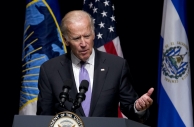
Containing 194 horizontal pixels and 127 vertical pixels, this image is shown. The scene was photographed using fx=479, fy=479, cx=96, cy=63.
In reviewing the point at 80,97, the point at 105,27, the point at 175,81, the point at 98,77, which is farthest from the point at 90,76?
the point at 105,27

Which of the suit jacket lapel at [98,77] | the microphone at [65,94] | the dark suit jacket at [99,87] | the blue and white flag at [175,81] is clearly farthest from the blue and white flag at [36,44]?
the microphone at [65,94]

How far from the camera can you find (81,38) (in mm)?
2988

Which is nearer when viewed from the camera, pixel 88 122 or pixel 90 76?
pixel 88 122

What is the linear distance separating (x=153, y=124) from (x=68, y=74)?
6.76ft

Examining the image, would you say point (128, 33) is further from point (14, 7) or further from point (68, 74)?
point (68, 74)

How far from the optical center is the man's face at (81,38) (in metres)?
2.97

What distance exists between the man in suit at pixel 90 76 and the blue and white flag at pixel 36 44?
1.26 meters

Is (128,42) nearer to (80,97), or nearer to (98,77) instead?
(98,77)

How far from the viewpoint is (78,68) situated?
3.09 metres

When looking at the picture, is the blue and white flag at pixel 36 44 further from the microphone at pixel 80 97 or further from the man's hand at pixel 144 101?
the microphone at pixel 80 97

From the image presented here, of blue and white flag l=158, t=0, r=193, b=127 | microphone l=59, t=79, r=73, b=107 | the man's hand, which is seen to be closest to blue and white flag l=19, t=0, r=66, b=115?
blue and white flag l=158, t=0, r=193, b=127

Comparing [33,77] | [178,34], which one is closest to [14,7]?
[33,77]

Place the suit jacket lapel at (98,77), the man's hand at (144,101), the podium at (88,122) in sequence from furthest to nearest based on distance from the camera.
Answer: the suit jacket lapel at (98,77)
the man's hand at (144,101)
the podium at (88,122)

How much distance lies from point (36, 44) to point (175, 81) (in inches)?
52.0
